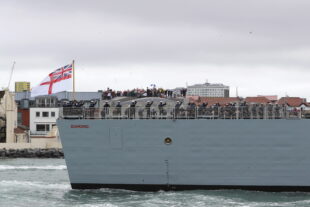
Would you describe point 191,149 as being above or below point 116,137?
below

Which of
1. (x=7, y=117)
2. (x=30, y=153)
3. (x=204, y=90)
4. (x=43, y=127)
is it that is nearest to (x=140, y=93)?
(x=30, y=153)

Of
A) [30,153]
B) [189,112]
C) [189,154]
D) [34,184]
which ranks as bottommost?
[34,184]

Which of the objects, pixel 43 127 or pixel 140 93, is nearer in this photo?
pixel 140 93

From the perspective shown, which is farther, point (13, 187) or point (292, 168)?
point (13, 187)

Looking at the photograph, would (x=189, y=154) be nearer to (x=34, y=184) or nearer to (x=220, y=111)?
(x=220, y=111)

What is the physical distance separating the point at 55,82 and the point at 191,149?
30.2 feet

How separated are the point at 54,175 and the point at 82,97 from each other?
2055 inches

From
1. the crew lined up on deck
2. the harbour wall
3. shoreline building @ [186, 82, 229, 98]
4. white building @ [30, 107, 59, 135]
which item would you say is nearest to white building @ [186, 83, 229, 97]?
shoreline building @ [186, 82, 229, 98]

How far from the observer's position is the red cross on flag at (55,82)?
42031mm

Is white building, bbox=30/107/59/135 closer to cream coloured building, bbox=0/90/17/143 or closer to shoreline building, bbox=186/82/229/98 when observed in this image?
cream coloured building, bbox=0/90/17/143

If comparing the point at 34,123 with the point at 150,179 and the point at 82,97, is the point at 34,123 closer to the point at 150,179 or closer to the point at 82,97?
the point at 82,97

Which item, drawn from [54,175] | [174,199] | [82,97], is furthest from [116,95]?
[82,97]

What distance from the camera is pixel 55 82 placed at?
139 feet

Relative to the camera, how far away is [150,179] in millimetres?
39438
